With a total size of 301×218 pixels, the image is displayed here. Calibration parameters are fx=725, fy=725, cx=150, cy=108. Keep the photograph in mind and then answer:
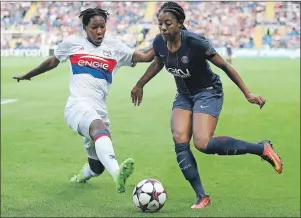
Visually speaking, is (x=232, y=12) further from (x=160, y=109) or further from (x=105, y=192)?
(x=105, y=192)

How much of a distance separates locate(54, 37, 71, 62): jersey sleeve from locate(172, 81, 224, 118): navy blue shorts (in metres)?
1.20

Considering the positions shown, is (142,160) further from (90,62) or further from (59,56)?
(90,62)

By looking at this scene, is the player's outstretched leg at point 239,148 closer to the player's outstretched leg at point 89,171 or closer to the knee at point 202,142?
the knee at point 202,142

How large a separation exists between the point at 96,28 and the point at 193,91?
4.41ft

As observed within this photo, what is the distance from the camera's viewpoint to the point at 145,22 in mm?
29406

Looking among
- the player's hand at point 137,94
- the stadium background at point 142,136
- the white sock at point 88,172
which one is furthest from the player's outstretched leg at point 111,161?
the white sock at point 88,172

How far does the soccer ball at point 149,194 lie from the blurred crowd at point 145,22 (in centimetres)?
1350

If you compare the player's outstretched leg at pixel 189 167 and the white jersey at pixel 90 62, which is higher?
the white jersey at pixel 90 62

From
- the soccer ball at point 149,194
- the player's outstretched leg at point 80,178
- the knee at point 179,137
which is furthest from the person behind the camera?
the player's outstretched leg at point 80,178

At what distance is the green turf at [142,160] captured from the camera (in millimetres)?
10922

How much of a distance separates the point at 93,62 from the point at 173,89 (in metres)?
22.0

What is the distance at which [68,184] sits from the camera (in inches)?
496

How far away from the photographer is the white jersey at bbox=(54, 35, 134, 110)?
7.08 metres

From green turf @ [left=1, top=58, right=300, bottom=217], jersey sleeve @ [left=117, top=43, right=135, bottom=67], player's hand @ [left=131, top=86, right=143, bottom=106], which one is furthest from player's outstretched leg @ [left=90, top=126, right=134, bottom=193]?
green turf @ [left=1, top=58, right=300, bottom=217]
